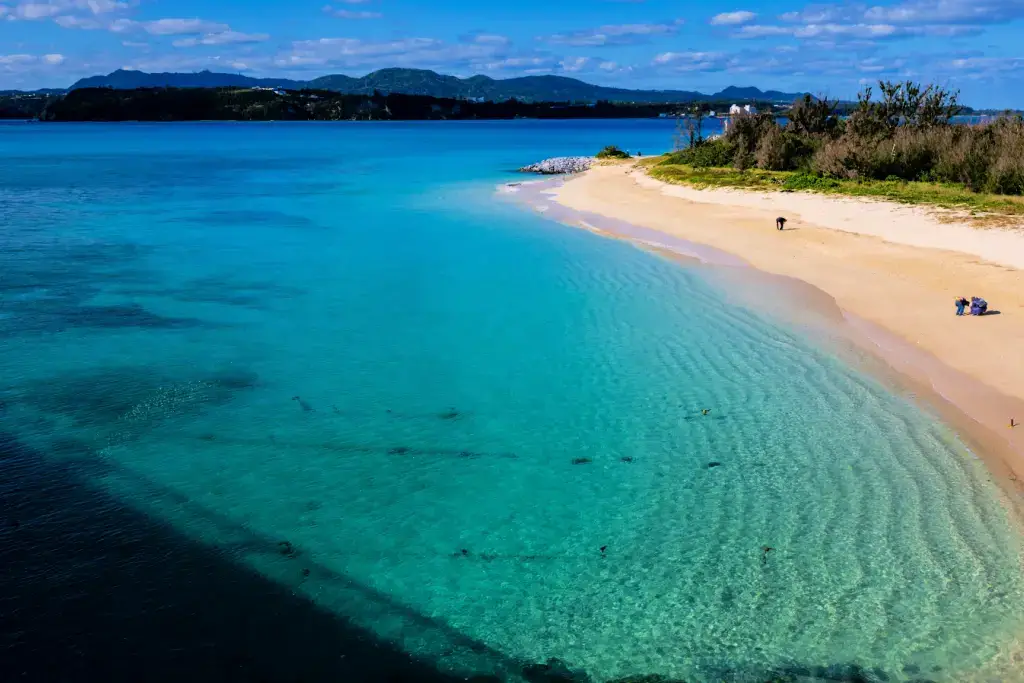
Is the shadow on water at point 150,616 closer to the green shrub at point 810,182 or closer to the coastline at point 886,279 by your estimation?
the coastline at point 886,279

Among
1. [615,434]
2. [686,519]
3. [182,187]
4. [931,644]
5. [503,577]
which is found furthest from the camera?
[182,187]

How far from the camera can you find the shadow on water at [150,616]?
222 inches

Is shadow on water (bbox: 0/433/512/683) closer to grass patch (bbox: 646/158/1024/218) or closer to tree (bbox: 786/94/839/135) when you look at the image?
grass patch (bbox: 646/158/1024/218)

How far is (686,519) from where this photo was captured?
7.66 metres

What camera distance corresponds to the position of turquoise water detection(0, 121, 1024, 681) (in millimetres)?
6137

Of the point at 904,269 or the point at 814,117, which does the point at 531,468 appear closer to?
the point at 904,269

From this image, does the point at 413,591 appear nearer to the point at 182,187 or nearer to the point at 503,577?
the point at 503,577

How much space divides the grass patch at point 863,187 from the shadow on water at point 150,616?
67.9 feet

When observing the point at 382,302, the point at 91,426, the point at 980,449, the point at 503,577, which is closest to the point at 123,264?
the point at 382,302

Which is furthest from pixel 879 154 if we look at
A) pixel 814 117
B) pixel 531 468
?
pixel 531 468

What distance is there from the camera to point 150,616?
618 centimetres

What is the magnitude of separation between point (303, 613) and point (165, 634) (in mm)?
1060

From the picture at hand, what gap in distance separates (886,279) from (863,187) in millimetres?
12389

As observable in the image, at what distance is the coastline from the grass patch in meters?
1.08
